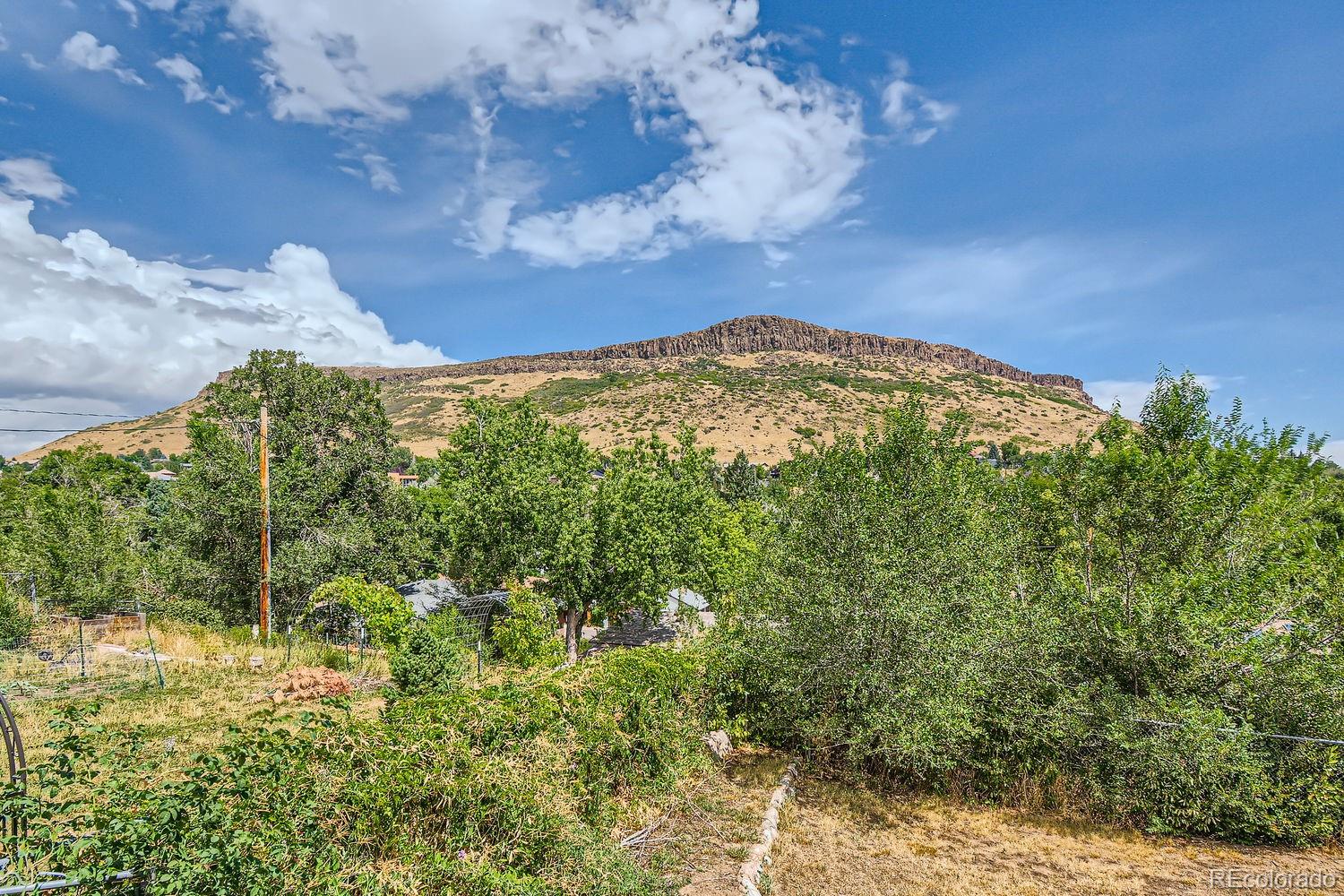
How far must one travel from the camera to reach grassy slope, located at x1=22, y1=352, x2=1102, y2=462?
82938mm

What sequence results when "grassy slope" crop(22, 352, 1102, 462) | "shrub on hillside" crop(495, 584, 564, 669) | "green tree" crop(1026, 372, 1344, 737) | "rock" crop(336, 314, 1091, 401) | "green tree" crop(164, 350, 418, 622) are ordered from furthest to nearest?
"rock" crop(336, 314, 1091, 401), "grassy slope" crop(22, 352, 1102, 462), "green tree" crop(164, 350, 418, 622), "shrub on hillside" crop(495, 584, 564, 669), "green tree" crop(1026, 372, 1344, 737)

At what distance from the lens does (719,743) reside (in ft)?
34.8

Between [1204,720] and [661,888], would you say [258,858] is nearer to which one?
[661,888]

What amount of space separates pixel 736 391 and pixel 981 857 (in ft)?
300

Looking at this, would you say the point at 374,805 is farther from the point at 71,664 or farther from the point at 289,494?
the point at 289,494

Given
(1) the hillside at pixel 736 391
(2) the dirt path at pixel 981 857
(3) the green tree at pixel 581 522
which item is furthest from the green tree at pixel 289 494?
(1) the hillside at pixel 736 391

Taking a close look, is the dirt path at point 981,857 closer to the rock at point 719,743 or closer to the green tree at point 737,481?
the rock at point 719,743

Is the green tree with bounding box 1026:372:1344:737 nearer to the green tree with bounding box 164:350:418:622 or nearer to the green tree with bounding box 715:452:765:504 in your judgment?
the green tree with bounding box 164:350:418:622

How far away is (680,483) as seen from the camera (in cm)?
1770

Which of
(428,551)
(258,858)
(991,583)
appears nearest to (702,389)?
(428,551)

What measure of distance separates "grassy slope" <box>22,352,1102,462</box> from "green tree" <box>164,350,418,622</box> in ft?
155

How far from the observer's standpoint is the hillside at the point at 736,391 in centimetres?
8450

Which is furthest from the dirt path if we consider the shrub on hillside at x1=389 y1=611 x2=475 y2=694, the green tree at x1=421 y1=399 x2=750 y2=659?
the green tree at x1=421 y1=399 x2=750 y2=659

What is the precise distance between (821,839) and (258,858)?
667 cm
